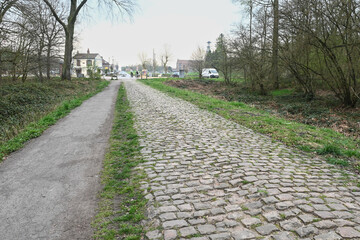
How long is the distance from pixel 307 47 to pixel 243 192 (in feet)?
42.5

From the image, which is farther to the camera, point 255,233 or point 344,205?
point 344,205

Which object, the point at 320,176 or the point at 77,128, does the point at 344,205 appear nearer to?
the point at 320,176

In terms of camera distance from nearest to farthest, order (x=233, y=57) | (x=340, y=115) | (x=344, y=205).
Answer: (x=344, y=205) → (x=340, y=115) → (x=233, y=57)

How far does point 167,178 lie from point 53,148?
12.7 feet

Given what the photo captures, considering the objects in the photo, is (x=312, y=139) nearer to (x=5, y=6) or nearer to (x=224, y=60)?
(x=5, y=6)

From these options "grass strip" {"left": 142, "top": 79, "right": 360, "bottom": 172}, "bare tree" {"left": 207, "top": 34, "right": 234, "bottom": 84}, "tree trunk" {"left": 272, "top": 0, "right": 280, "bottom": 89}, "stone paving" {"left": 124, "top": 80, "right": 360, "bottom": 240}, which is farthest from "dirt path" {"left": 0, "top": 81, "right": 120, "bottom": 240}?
"bare tree" {"left": 207, "top": 34, "right": 234, "bottom": 84}

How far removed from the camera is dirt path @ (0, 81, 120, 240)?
11.4ft

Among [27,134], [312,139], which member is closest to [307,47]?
[312,139]

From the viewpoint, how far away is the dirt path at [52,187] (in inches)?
137

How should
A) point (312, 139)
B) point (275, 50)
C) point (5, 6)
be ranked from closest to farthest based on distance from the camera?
1. point (312, 139)
2. point (5, 6)
3. point (275, 50)

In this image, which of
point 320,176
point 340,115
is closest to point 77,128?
point 320,176

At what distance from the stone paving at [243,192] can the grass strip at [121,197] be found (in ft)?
0.60

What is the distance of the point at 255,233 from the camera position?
3180 mm

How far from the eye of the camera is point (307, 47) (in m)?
14.6
